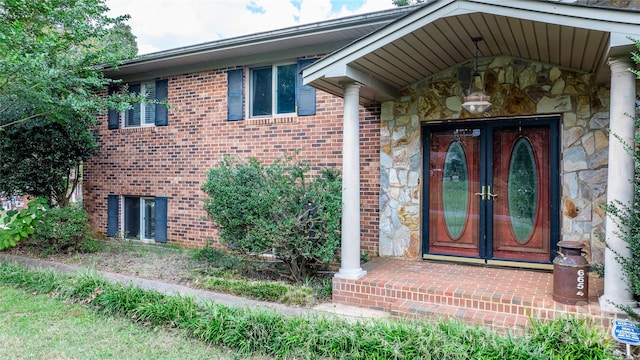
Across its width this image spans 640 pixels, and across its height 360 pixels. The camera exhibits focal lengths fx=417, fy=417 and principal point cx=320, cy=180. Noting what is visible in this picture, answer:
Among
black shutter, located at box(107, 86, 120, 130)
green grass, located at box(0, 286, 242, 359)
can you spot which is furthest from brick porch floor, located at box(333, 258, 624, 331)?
black shutter, located at box(107, 86, 120, 130)

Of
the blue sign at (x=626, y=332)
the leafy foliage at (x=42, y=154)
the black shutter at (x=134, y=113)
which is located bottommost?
the blue sign at (x=626, y=332)

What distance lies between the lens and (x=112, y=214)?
30.3 feet

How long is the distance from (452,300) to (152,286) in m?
3.79

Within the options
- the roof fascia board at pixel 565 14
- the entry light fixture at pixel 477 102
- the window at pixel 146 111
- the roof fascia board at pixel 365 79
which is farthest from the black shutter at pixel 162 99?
the roof fascia board at pixel 565 14

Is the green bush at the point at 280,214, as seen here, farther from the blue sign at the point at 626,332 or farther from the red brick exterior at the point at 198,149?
the blue sign at the point at 626,332

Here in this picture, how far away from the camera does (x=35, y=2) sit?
6.57 metres

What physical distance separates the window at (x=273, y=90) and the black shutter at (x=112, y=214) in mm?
4013

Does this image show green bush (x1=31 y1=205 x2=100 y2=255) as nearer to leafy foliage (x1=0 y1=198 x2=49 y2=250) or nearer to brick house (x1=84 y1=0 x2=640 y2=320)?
leafy foliage (x1=0 y1=198 x2=49 y2=250)

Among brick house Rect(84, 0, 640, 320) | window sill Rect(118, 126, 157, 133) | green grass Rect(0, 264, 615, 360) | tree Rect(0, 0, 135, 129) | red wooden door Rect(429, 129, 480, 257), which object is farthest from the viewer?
window sill Rect(118, 126, 157, 133)

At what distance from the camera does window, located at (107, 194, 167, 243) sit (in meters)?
8.58

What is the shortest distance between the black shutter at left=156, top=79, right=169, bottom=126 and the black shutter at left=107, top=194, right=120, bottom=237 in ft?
6.79

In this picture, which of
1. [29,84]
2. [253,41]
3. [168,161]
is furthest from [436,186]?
[29,84]

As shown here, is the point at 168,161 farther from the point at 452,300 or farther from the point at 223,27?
the point at 223,27

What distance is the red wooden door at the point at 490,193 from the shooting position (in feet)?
17.9
